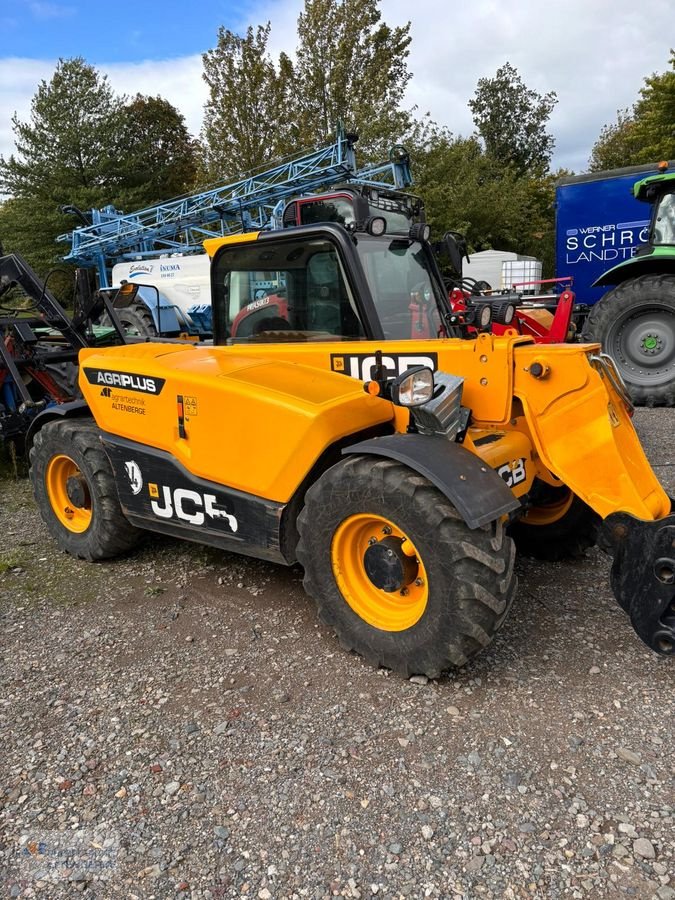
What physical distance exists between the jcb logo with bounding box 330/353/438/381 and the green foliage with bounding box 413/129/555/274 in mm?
19746

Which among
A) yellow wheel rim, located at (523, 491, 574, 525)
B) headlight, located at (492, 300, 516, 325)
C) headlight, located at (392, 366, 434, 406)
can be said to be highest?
headlight, located at (492, 300, 516, 325)

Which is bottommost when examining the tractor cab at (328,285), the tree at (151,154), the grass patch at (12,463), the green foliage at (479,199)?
the grass patch at (12,463)

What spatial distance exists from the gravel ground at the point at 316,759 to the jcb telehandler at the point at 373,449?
0.35m

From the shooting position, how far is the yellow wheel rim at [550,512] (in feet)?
13.1

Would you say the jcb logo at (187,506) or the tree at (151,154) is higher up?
the tree at (151,154)

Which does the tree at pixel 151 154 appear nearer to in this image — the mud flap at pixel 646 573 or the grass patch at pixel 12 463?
the grass patch at pixel 12 463

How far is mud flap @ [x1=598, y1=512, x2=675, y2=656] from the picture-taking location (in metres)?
2.58

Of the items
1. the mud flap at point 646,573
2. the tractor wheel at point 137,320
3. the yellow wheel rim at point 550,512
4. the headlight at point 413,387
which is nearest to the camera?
the mud flap at point 646,573

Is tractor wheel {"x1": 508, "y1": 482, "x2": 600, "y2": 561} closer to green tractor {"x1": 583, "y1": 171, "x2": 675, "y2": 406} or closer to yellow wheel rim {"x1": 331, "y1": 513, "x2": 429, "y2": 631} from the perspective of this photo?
yellow wheel rim {"x1": 331, "y1": 513, "x2": 429, "y2": 631}

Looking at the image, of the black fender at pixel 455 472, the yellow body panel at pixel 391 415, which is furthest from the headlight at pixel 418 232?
the black fender at pixel 455 472

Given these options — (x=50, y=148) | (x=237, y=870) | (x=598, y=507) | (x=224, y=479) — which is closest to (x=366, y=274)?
(x=224, y=479)

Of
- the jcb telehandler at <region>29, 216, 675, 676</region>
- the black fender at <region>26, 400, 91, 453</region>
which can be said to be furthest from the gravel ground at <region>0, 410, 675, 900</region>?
the black fender at <region>26, 400, 91, 453</region>

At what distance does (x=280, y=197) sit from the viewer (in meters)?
13.2

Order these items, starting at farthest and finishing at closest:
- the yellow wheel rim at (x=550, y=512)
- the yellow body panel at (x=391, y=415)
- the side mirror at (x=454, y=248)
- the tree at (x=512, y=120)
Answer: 1. the tree at (x=512, y=120)
2. the side mirror at (x=454, y=248)
3. the yellow wheel rim at (x=550, y=512)
4. the yellow body panel at (x=391, y=415)
